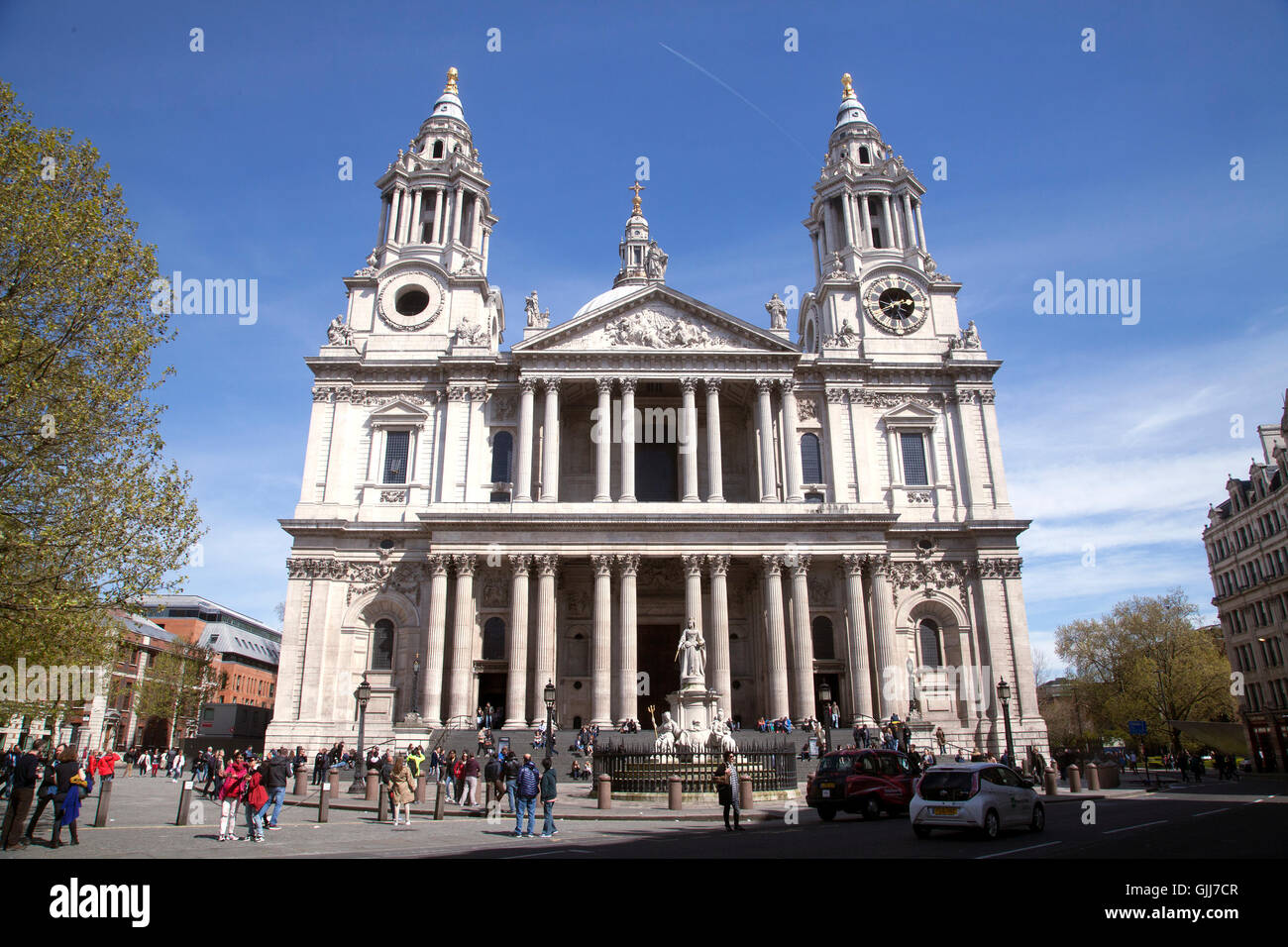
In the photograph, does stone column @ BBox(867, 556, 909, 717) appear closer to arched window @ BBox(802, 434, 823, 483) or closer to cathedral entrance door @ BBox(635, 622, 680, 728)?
arched window @ BBox(802, 434, 823, 483)

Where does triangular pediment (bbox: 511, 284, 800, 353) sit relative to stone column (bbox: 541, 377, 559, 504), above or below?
above

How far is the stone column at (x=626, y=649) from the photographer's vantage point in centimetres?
3578

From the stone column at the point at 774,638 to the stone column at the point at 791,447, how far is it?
4406 millimetres

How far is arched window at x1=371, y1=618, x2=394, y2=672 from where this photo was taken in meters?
39.6

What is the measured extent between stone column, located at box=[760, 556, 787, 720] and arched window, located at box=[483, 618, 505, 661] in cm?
1275

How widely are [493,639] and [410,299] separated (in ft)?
67.4

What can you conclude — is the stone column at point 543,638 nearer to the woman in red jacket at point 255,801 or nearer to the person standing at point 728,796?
the person standing at point 728,796

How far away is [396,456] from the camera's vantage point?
42.8 metres

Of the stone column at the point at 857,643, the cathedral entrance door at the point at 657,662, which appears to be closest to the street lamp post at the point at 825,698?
the stone column at the point at 857,643

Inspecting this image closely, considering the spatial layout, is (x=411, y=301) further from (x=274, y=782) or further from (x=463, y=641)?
(x=274, y=782)

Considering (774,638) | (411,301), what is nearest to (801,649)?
(774,638)

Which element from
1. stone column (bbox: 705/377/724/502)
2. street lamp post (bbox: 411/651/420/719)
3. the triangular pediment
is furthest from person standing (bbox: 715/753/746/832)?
the triangular pediment
